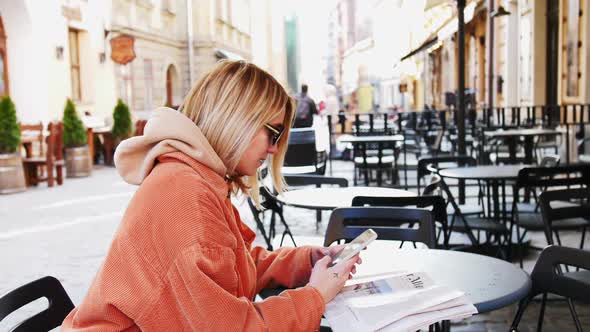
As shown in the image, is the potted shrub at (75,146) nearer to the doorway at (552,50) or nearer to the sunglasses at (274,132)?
the doorway at (552,50)

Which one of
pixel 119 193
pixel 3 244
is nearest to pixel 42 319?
pixel 3 244

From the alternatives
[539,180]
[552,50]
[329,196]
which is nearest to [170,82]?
[552,50]

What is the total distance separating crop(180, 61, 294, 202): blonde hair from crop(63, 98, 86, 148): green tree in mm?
11012

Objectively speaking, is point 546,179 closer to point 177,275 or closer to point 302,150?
point 177,275

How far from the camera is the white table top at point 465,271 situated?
5.98 ft

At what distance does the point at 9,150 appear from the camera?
10336 millimetres

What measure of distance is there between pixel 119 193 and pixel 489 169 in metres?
6.59

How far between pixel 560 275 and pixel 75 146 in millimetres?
11629

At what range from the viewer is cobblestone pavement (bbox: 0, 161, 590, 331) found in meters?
3.97

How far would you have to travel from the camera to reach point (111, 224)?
300 inches

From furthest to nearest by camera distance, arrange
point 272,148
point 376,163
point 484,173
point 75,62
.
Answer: point 75,62
point 376,163
point 484,173
point 272,148

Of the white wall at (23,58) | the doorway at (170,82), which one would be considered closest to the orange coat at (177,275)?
the white wall at (23,58)

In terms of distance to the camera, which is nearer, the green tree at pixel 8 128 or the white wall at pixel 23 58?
the green tree at pixel 8 128

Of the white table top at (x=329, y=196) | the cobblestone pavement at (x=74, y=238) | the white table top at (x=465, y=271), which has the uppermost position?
the white table top at (x=465, y=271)
